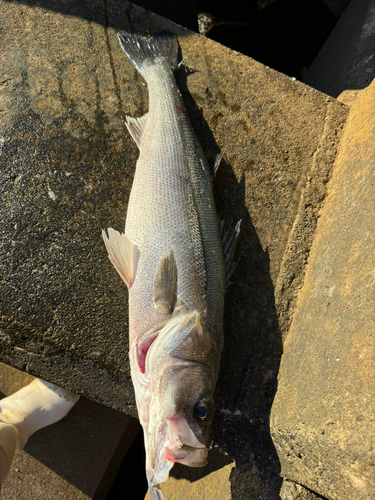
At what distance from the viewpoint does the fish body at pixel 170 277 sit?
1966 millimetres

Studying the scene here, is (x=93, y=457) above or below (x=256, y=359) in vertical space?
below

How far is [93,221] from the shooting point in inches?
109

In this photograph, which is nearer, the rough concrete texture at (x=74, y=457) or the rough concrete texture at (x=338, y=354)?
the rough concrete texture at (x=338, y=354)

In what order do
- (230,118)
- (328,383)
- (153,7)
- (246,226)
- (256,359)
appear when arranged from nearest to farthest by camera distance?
(328,383)
(256,359)
(246,226)
(230,118)
(153,7)

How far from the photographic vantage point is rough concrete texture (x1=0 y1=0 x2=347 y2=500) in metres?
2.59

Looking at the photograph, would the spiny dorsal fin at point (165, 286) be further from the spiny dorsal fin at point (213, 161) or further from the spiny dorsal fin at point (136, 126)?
the spiny dorsal fin at point (136, 126)

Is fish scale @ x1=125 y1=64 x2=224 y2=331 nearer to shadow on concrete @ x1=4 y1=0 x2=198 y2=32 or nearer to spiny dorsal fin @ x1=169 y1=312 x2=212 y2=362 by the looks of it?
spiny dorsal fin @ x1=169 y1=312 x2=212 y2=362

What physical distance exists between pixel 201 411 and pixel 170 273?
87 centimetres

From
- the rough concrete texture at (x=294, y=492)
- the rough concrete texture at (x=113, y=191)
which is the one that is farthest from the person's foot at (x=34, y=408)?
the rough concrete texture at (x=294, y=492)

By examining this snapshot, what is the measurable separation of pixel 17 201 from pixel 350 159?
8.78ft

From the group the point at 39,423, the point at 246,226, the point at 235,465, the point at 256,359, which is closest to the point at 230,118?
the point at 246,226

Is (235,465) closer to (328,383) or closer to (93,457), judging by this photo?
(328,383)

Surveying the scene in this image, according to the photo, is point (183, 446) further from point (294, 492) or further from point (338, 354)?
point (338, 354)

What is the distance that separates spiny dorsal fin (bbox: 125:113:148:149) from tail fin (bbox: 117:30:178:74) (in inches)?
20.8
